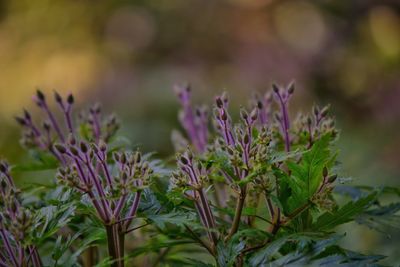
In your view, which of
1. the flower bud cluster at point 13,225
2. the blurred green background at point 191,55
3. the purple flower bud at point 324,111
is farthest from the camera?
the blurred green background at point 191,55

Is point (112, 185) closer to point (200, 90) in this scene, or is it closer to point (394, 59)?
point (200, 90)

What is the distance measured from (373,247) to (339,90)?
3.34 metres

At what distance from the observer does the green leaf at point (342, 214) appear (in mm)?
664

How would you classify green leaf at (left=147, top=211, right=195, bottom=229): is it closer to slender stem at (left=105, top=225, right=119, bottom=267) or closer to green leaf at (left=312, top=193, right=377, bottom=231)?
slender stem at (left=105, top=225, right=119, bottom=267)

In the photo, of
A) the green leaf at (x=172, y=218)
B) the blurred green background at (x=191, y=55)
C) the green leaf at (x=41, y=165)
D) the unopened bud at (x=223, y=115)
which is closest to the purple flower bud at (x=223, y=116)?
the unopened bud at (x=223, y=115)

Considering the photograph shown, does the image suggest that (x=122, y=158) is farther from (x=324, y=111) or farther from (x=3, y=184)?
(x=324, y=111)

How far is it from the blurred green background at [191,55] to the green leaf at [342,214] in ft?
10.1

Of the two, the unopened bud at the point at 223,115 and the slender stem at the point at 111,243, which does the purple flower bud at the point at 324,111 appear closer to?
the unopened bud at the point at 223,115

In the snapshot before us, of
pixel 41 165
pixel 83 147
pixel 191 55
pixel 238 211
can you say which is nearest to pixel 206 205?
pixel 238 211

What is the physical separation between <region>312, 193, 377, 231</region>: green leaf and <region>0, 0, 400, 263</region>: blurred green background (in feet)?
10.1

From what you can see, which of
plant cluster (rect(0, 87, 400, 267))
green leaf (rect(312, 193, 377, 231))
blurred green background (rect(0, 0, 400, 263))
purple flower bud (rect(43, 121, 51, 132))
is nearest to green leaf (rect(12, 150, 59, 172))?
purple flower bud (rect(43, 121, 51, 132))

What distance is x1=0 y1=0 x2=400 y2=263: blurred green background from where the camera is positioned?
14.6ft

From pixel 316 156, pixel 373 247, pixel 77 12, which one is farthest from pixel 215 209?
pixel 77 12

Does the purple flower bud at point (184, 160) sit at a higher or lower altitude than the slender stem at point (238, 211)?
higher
